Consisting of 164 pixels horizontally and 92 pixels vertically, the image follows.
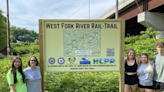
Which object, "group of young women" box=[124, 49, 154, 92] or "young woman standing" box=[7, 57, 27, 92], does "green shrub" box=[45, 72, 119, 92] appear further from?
"young woman standing" box=[7, 57, 27, 92]

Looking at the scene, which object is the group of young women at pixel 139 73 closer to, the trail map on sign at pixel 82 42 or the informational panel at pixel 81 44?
the informational panel at pixel 81 44

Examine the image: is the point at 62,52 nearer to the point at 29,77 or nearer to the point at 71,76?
the point at 29,77

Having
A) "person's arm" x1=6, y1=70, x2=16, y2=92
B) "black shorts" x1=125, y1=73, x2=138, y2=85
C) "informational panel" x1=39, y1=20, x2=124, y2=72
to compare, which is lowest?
"black shorts" x1=125, y1=73, x2=138, y2=85

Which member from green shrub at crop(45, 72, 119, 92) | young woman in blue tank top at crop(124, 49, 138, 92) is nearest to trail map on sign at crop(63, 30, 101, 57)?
young woman in blue tank top at crop(124, 49, 138, 92)

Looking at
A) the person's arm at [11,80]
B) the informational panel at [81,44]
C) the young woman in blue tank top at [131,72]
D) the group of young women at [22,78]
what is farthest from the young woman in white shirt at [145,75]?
the person's arm at [11,80]

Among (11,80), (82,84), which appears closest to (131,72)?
(82,84)

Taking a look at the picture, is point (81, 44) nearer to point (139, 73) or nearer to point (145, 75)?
point (139, 73)

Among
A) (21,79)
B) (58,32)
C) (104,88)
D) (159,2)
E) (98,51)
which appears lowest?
(104,88)

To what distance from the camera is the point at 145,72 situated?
11.3 feet

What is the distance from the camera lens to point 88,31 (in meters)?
3.57

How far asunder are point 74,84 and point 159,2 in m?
11.4

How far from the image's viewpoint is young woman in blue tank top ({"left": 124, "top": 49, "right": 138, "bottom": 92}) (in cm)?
352

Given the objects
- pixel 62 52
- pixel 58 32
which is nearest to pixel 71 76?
pixel 62 52

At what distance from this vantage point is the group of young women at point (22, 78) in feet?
9.18
